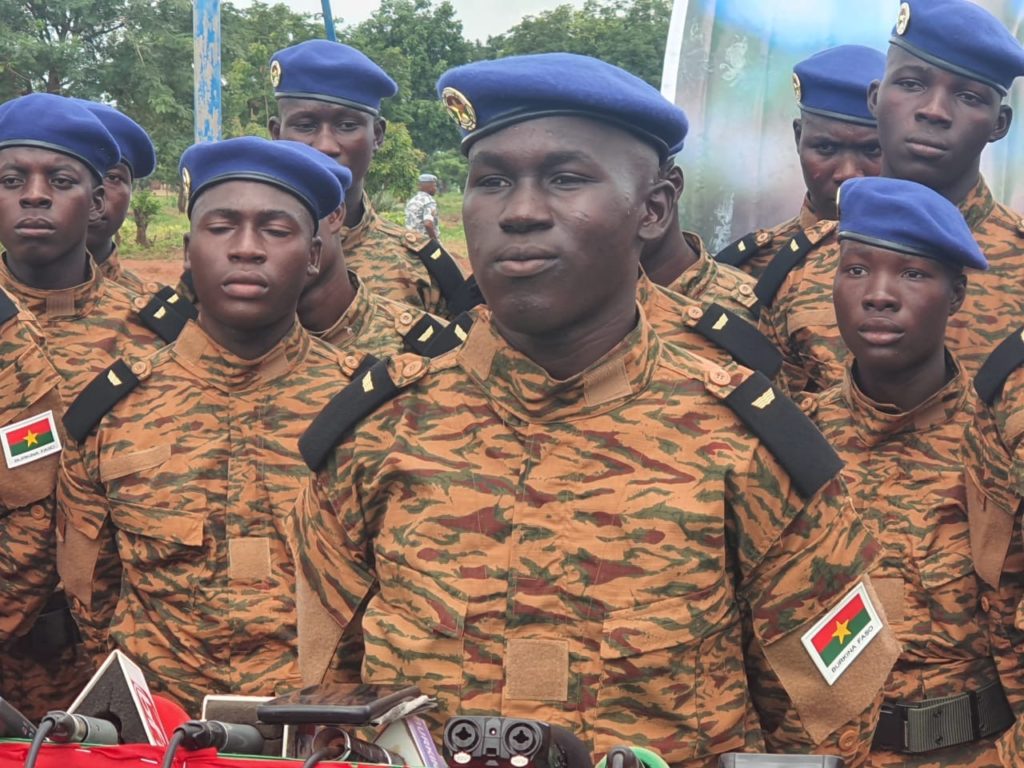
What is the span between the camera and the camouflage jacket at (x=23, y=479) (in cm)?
538

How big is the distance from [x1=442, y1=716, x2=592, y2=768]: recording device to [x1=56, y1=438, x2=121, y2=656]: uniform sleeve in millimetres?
2938

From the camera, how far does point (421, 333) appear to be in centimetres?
625

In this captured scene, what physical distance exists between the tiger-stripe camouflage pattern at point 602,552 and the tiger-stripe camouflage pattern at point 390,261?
13.2 ft

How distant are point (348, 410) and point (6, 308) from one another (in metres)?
2.61

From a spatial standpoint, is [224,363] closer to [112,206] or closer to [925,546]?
[925,546]

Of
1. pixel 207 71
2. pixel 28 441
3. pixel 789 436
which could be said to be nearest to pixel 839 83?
pixel 28 441

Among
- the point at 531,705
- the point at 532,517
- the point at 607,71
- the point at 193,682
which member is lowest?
the point at 193,682

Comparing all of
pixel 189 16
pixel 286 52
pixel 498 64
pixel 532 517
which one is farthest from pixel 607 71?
pixel 189 16

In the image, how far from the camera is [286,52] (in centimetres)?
745

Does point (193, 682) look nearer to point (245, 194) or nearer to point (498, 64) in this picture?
point (245, 194)

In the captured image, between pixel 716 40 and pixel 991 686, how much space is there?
5.59 metres

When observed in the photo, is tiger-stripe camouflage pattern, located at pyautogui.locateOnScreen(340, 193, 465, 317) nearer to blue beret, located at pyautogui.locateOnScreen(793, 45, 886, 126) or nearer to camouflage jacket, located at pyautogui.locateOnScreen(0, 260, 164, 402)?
camouflage jacket, located at pyautogui.locateOnScreen(0, 260, 164, 402)

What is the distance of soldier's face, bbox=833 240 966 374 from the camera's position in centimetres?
475

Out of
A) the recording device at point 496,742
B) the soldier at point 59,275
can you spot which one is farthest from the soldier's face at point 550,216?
the soldier at point 59,275
